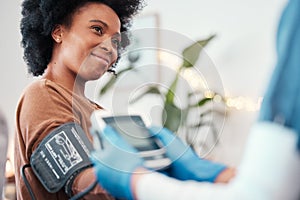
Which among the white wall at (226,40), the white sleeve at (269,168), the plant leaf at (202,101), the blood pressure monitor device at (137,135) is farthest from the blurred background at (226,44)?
the white sleeve at (269,168)

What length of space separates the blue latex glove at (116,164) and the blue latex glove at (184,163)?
0.05m

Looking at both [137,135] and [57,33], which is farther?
[57,33]

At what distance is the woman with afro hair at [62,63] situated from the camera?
1.99ft

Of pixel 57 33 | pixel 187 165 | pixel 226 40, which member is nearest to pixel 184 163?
pixel 187 165

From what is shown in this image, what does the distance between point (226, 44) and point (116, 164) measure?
2.96 ft

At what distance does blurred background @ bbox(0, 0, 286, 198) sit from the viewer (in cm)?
104

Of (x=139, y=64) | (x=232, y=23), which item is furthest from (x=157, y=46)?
(x=232, y=23)

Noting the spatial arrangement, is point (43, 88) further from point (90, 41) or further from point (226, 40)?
point (226, 40)

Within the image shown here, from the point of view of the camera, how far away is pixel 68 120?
60 cm

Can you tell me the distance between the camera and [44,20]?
0.70 metres

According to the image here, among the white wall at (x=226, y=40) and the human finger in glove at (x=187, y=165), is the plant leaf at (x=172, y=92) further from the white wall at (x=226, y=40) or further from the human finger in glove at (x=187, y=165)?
the white wall at (x=226, y=40)

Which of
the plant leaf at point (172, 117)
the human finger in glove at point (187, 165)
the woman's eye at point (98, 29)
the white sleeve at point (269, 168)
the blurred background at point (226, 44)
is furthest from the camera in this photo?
the blurred background at point (226, 44)

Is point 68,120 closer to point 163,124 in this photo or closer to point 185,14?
point 163,124

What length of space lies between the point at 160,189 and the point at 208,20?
97cm
